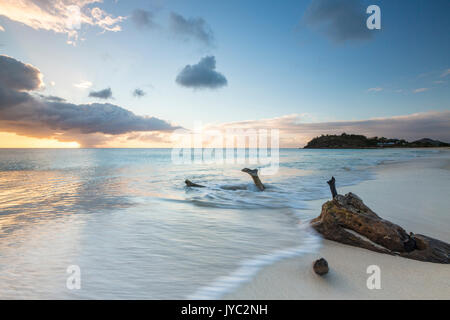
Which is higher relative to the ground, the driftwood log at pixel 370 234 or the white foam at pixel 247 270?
the driftwood log at pixel 370 234

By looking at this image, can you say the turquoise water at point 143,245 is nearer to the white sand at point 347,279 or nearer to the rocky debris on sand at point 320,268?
the white sand at point 347,279

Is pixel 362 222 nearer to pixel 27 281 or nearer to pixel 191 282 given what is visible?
pixel 191 282

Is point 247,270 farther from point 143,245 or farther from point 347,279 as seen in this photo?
point 143,245

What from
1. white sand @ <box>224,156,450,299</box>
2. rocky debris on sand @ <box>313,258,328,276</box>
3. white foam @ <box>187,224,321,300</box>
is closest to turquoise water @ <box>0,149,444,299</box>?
white foam @ <box>187,224,321,300</box>

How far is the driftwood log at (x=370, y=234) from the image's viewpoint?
340 cm

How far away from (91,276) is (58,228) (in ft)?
10.2

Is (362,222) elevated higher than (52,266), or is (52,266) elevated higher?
(362,222)

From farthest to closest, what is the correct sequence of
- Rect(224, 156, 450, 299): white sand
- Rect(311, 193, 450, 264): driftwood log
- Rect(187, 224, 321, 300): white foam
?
Rect(311, 193, 450, 264): driftwood log
Rect(187, 224, 321, 300): white foam
Rect(224, 156, 450, 299): white sand

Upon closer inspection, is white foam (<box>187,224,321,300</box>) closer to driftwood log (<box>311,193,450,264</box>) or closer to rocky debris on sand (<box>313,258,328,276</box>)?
driftwood log (<box>311,193,450,264</box>)

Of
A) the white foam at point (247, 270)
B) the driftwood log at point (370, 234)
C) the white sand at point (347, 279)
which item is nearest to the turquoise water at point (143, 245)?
the white foam at point (247, 270)

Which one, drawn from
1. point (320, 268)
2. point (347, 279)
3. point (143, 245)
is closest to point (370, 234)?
point (347, 279)

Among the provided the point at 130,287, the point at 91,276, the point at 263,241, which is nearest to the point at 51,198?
the point at 91,276

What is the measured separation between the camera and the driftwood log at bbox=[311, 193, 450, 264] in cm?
340

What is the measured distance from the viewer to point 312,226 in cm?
503
